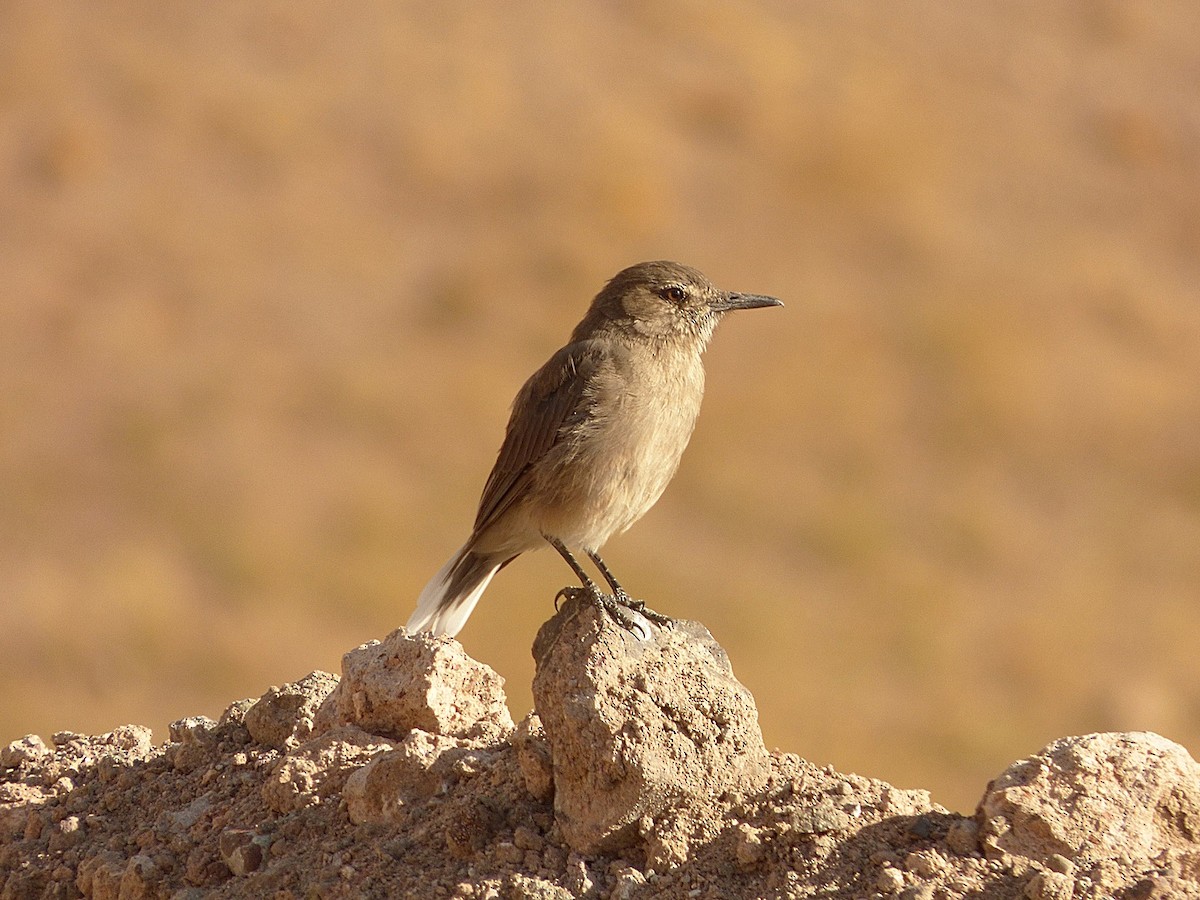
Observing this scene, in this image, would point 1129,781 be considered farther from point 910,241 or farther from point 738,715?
point 910,241

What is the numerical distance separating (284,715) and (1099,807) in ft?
10.00

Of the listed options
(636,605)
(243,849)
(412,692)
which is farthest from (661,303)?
(243,849)

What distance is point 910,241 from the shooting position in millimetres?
32000

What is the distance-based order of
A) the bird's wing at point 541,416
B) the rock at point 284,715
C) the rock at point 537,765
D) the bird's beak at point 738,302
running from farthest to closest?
the bird's beak at point 738,302
the bird's wing at point 541,416
the rock at point 284,715
the rock at point 537,765

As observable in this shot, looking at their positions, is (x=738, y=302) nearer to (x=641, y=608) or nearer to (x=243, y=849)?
(x=641, y=608)

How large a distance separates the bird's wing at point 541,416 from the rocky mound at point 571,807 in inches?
41.7

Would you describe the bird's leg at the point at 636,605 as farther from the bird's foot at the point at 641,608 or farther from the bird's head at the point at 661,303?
the bird's head at the point at 661,303

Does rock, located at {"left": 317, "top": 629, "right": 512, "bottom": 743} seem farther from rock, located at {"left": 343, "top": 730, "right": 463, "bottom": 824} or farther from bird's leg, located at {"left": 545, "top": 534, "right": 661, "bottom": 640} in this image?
bird's leg, located at {"left": 545, "top": 534, "right": 661, "bottom": 640}

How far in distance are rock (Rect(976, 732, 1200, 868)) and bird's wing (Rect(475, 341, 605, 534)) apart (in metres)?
2.66

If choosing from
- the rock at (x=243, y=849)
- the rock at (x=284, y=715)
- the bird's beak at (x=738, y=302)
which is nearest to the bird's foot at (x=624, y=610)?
the rock at (x=284, y=715)

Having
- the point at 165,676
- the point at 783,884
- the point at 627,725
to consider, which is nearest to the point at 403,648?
the point at 627,725

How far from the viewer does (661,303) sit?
6.72 meters

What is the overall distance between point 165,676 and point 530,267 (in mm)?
11691

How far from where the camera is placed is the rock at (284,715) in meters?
5.77
